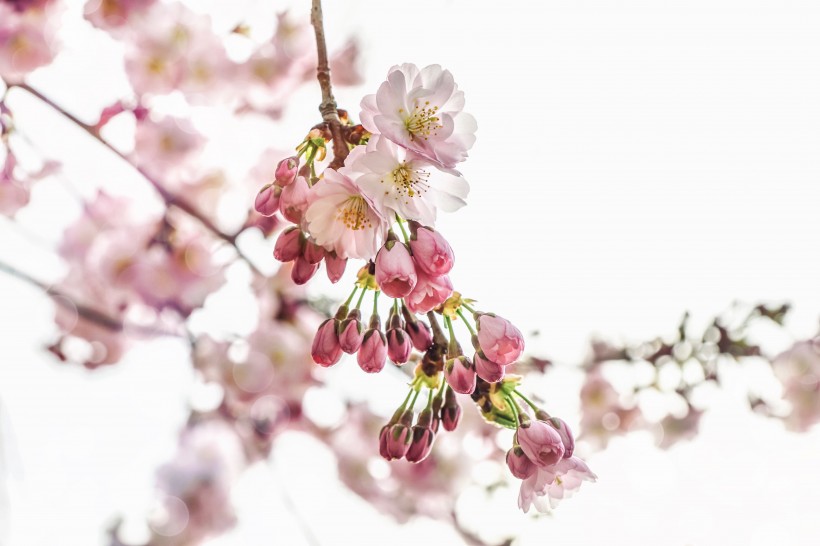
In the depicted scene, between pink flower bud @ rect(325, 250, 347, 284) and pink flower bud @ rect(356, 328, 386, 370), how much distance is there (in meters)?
0.06

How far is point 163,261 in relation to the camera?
1039 mm

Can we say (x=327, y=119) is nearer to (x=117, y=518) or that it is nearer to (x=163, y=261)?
(x=163, y=261)

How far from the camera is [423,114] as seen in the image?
1.49 ft

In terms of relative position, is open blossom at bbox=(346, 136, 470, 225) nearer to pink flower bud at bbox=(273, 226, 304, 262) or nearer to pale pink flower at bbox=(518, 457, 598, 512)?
pink flower bud at bbox=(273, 226, 304, 262)

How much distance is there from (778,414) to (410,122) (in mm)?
1154

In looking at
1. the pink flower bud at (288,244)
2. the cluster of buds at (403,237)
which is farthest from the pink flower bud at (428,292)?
the pink flower bud at (288,244)

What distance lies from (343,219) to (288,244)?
6 centimetres

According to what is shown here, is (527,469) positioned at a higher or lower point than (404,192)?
lower

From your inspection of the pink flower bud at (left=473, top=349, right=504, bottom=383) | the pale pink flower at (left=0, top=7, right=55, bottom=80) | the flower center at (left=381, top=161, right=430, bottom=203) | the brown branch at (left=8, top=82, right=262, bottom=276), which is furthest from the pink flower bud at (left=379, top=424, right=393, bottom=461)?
the pale pink flower at (left=0, top=7, right=55, bottom=80)

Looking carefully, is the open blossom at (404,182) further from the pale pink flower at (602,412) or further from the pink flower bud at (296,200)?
the pale pink flower at (602,412)

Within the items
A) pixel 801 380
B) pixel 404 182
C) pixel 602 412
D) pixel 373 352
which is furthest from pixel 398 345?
pixel 801 380

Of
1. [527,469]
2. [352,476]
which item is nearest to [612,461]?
[352,476]

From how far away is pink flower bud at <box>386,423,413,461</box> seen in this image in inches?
19.6

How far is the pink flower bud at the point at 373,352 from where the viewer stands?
0.47 metres
